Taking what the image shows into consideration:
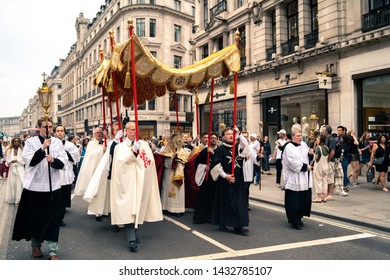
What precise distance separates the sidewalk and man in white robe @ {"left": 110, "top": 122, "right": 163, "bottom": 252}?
4.22 metres

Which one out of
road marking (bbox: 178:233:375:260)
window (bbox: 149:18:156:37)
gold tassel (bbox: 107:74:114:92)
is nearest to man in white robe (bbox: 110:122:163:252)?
road marking (bbox: 178:233:375:260)

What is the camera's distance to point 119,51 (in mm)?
6074

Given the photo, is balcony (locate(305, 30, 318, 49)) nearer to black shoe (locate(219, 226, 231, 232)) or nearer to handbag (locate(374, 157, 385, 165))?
handbag (locate(374, 157, 385, 165))

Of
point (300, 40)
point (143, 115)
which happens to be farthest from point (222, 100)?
point (143, 115)

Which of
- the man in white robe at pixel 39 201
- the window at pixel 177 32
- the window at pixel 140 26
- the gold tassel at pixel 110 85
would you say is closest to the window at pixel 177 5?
the window at pixel 177 32

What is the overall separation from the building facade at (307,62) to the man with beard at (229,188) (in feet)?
15.9

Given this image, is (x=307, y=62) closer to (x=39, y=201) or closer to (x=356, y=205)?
(x=356, y=205)

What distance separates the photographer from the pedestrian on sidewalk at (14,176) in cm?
964

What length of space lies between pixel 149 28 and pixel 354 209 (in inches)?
1378

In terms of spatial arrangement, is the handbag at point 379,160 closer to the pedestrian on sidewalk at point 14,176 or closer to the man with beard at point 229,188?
the man with beard at point 229,188

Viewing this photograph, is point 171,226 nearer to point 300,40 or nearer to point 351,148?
point 351,148

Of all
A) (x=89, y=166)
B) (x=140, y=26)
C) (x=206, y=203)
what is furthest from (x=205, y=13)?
(x=206, y=203)

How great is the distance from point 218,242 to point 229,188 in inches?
42.7

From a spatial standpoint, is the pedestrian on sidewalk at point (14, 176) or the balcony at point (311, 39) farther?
the balcony at point (311, 39)
